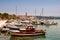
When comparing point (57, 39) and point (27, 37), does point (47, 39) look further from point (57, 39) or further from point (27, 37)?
point (27, 37)

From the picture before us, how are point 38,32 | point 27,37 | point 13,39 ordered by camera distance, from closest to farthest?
point 13,39 → point 27,37 → point 38,32

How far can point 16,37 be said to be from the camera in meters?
24.0

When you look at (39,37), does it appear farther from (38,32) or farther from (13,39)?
(13,39)

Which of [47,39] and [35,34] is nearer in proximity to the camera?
[47,39]

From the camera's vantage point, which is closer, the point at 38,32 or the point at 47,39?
the point at 47,39

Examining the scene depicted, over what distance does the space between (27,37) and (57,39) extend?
4.17 m

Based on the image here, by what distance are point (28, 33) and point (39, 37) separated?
174 cm

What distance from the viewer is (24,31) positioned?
24.6 m

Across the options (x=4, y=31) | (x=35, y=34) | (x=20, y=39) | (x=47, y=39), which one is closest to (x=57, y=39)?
(x=47, y=39)

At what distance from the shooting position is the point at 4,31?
27.5 m

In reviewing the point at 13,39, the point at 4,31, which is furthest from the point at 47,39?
the point at 4,31

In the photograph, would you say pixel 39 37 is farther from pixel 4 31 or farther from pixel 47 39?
pixel 4 31

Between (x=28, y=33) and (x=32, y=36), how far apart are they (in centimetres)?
80

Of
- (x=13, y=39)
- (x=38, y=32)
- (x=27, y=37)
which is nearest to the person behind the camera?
(x=13, y=39)
